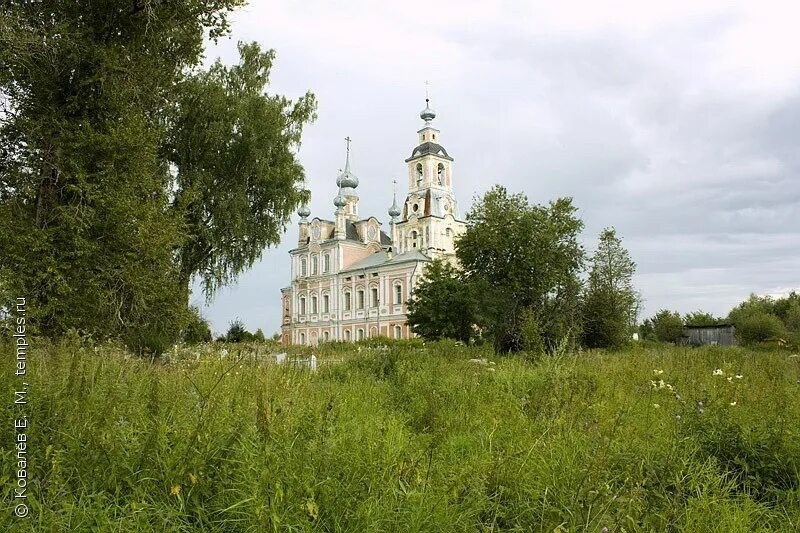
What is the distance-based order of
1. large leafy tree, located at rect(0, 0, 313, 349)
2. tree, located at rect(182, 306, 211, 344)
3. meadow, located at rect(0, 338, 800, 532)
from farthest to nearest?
tree, located at rect(182, 306, 211, 344)
large leafy tree, located at rect(0, 0, 313, 349)
meadow, located at rect(0, 338, 800, 532)

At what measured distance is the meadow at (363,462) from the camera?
10.3ft

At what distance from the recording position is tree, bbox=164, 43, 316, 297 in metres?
Answer: 20.9

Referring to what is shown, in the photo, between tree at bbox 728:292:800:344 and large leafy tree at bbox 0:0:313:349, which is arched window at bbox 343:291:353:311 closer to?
tree at bbox 728:292:800:344

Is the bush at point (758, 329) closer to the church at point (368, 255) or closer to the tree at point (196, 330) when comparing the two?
the church at point (368, 255)

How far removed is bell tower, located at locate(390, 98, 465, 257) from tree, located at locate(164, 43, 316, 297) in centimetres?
3298

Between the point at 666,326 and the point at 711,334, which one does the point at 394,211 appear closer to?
the point at 666,326

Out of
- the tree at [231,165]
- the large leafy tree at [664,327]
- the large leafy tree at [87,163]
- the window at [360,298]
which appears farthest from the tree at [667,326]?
the large leafy tree at [87,163]

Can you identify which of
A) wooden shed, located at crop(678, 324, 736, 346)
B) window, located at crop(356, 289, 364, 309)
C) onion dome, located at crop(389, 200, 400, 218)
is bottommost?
wooden shed, located at crop(678, 324, 736, 346)

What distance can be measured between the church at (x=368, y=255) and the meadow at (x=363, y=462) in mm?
46003

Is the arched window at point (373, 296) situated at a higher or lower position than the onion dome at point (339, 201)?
lower

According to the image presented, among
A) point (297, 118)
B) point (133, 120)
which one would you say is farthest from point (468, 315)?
point (133, 120)

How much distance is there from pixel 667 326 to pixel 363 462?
50003mm

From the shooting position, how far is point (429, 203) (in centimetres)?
5703

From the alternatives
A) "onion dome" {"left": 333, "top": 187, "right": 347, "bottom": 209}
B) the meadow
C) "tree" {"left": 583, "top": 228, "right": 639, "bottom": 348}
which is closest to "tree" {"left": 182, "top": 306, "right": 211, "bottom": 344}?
the meadow
